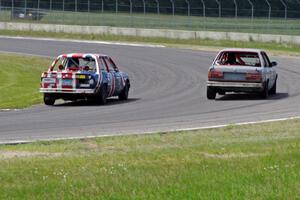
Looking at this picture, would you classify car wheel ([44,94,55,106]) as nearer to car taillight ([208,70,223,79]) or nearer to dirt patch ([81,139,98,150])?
car taillight ([208,70,223,79])

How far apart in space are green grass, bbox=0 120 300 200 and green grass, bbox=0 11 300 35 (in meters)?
43.6

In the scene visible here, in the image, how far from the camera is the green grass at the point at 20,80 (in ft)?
83.2

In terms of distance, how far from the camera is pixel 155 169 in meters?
10.8

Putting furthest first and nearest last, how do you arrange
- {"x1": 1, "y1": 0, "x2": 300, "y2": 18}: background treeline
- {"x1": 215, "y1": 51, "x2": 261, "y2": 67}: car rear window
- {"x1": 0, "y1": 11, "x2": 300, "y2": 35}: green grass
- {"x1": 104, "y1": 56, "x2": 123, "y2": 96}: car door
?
{"x1": 1, "y1": 0, "x2": 300, "y2": 18}: background treeline → {"x1": 0, "y1": 11, "x2": 300, "y2": 35}: green grass → {"x1": 215, "y1": 51, "x2": 261, "y2": 67}: car rear window → {"x1": 104, "y1": 56, "x2": 123, "y2": 96}: car door

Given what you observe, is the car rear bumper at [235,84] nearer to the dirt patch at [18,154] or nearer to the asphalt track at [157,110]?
the asphalt track at [157,110]

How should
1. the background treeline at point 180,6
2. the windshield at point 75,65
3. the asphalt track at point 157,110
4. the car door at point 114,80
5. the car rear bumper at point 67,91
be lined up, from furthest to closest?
the background treeline at point 180,6, the car door at point 114,80, the windshield at point 75,65, the car rear bumper at point 67,91, the asphalt track at point 157,110

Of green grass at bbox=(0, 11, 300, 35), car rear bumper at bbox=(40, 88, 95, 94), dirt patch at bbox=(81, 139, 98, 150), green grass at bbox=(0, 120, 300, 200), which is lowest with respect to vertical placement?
green grass at bbox=(0, 11, 300, 35)

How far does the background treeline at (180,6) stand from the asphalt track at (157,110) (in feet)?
61.2

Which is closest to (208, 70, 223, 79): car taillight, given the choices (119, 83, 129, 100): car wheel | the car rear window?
the car rear window

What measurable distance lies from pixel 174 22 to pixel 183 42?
4.44m

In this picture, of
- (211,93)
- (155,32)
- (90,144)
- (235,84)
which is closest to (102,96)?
(211,93)

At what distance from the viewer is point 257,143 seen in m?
14.0

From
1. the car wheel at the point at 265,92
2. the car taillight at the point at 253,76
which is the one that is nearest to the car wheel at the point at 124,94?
the car taillight at the point at 253,76

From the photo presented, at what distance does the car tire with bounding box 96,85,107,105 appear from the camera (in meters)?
24.5
